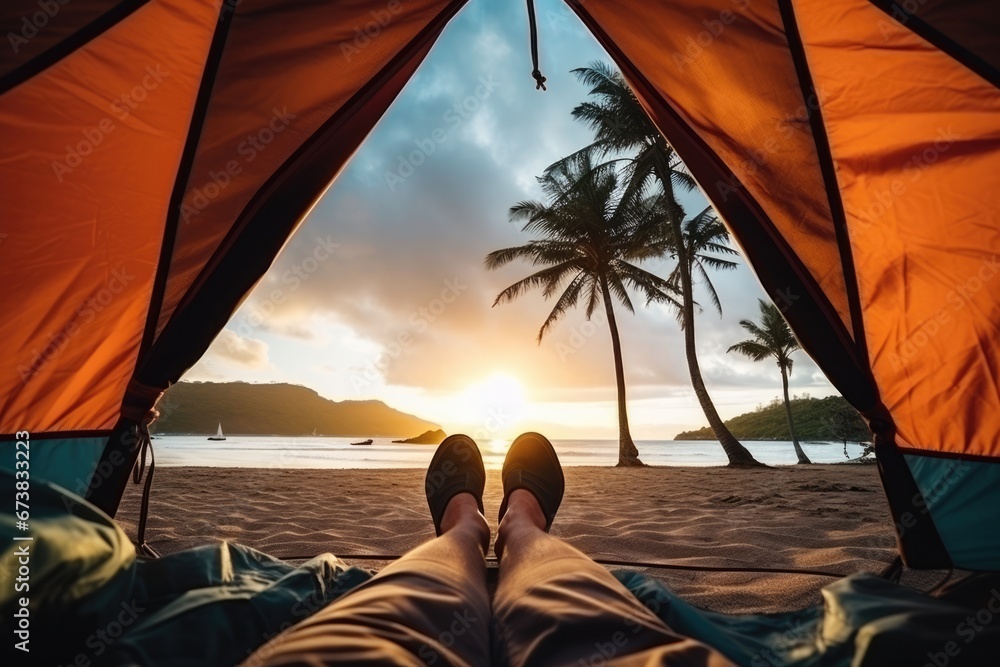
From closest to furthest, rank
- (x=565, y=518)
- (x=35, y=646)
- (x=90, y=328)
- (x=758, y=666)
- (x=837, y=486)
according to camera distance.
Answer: (x=35, y=646)
(x=758, y=666)
(x=90, y=328)
(x=565, y=518)
(x=837, y=486)

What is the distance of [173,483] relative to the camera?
15.7ft

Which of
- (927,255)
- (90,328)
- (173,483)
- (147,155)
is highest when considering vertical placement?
(147,155)

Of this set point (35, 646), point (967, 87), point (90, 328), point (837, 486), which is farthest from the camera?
point (837, 486)

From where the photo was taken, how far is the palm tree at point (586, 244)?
1162cm

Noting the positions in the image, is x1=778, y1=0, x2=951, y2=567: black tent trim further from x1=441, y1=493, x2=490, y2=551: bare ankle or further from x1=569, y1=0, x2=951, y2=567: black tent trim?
x1=441, y1=493, x2=490, y2=551: bare ankle

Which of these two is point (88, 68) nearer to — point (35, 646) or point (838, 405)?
point (35, 646)

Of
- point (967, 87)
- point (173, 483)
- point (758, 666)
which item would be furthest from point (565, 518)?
point (173, 483)

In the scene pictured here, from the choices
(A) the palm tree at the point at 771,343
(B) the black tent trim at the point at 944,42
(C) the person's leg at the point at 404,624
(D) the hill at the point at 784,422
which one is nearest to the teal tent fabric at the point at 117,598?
(C) the person's leg at the point at 404,624

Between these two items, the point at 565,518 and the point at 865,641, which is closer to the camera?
the point at 865,641

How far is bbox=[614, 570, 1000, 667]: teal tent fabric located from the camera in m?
0.72

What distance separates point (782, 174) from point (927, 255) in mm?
516

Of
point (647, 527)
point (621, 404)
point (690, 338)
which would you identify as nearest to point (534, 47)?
point (647, 527)

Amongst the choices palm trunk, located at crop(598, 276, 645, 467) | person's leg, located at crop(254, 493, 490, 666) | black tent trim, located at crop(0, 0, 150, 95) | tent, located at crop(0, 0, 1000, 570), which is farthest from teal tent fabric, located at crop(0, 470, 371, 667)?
palm trunk, located at crop(598, 276, 645, 467)

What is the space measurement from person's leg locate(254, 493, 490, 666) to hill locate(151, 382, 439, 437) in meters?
51.4
